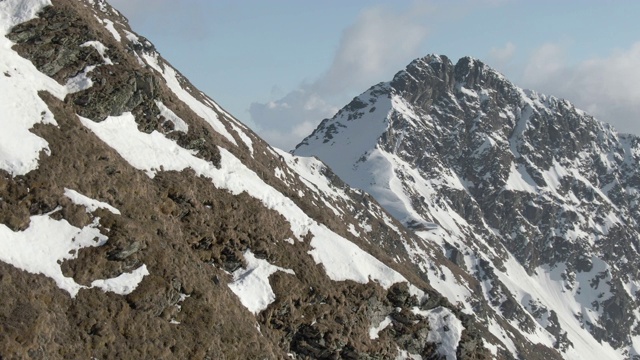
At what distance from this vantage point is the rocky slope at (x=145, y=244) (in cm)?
3253

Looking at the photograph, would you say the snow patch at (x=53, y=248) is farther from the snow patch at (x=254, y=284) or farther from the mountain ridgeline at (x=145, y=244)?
the snow patch at (x=254, y=284)

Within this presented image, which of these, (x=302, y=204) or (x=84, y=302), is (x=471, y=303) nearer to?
(x=302, y=204)

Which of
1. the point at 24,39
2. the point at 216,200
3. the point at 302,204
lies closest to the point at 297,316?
the point at 216,200

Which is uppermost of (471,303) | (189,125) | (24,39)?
(471,303)

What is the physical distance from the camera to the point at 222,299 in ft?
130

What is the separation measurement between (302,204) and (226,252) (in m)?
21.3

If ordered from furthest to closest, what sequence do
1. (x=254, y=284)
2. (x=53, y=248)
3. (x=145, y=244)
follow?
(x=254, y=284) → (x=145, y=244) → (x=53, y=248)

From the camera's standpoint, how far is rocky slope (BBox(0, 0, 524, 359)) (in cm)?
3253

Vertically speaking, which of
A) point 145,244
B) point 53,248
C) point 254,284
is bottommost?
point 53,248

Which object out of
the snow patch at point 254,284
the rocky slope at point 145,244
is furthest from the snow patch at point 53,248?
the snow patch at point 254,284

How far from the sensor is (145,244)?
38.0 m

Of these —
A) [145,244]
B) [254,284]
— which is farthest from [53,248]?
[254,284]

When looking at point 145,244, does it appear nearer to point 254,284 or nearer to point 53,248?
point 53,248

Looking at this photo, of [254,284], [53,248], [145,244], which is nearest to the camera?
[53,248]
